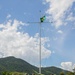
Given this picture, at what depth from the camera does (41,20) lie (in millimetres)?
40500

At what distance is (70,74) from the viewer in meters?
166

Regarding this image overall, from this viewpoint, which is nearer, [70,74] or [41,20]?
[41,20]

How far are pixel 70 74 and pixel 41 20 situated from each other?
130 m

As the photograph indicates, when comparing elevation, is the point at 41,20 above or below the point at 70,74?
above
